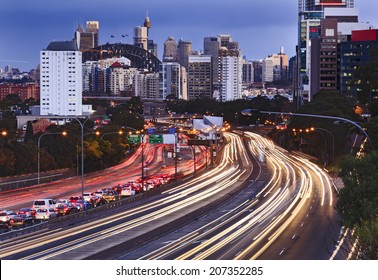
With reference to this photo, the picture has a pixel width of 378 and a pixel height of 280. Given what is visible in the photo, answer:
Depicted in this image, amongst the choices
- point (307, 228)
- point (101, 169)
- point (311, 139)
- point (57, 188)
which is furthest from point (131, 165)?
point (307, 228)

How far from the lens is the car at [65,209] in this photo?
55.0 m

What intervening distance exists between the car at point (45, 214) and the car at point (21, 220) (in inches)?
26.4

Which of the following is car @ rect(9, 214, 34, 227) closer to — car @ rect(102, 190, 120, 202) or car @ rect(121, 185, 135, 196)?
car @ rect(102, 190, 120, 202)

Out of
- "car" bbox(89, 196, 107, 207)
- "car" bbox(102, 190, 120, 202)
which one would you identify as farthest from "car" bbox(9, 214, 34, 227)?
"car" bbox(102, 190, 120, 202)

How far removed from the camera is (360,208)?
3347 centimetres

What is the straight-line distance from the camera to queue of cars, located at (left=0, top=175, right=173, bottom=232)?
163 ft

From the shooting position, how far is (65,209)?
55.8 m

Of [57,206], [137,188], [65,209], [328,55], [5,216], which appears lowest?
[137,188]

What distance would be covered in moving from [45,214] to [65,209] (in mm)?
3920

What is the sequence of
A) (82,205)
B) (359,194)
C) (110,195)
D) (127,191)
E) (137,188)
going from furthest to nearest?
(137,188) < (127,191) < (110,195) < (82,205) < (359,194)

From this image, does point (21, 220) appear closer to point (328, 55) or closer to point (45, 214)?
point (45, 214)

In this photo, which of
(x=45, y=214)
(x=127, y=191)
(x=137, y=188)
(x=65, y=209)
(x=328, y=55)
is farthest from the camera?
(x=328, y=55)

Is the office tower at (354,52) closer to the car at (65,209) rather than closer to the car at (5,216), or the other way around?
the car at (65,209)

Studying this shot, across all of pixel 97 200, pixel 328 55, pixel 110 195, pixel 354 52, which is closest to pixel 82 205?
pixel 97 200
